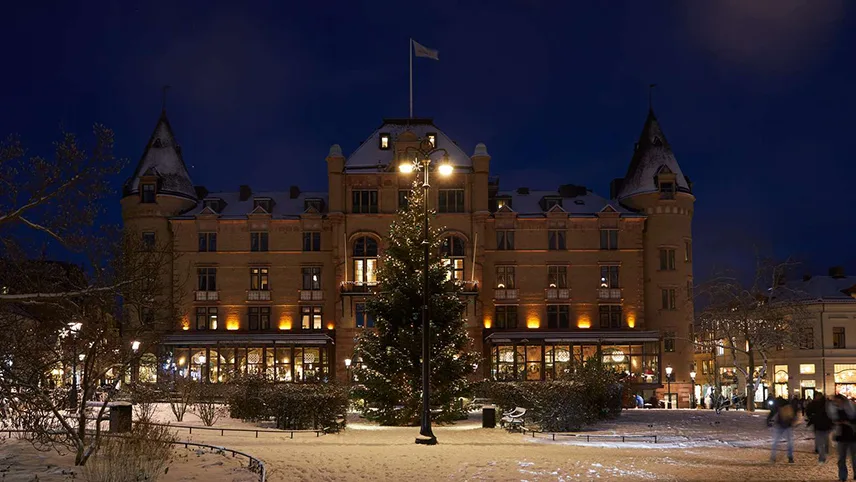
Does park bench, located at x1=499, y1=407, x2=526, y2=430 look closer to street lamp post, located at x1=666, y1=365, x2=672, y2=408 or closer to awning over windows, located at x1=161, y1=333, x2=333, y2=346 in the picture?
street lamp post, located at x1=666, y1=365, x2=672, y2=408

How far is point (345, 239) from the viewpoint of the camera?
6775cm

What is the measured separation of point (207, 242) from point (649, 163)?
1357 inches

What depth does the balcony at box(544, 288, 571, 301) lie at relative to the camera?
69.4 meters

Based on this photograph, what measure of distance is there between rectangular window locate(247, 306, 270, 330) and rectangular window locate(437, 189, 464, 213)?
49.7 feet

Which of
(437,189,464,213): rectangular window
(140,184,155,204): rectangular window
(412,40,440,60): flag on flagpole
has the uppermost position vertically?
(412,40,440,60): flag on flagpole

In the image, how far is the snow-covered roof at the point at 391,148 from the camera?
6912 cm

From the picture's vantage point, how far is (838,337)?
233 feet

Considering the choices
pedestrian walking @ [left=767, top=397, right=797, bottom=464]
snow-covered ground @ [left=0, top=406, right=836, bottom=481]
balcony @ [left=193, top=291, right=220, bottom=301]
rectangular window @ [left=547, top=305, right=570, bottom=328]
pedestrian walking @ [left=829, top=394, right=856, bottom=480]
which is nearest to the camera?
pedestrian walking @ [left=829, top=394, right=856, bottom=480]

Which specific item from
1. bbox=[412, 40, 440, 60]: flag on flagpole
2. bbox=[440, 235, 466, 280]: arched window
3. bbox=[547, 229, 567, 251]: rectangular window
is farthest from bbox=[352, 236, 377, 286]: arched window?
bbox=[412, 40, 440, 60]: flag on flagpole

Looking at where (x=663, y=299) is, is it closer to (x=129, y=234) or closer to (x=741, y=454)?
(x=741, y=454)

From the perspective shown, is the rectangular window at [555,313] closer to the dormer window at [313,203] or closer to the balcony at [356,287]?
the balcony at [356,287]

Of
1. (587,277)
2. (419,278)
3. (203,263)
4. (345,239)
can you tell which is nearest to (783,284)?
(587,277)

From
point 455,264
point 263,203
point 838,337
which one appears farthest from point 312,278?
point 838,337

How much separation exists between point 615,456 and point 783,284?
59.6 m
